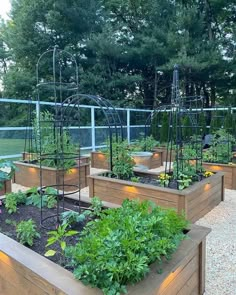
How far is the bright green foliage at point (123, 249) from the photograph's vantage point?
1.20m

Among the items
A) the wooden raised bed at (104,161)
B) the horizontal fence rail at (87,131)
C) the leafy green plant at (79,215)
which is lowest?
the wooden raised bed at (104,161)

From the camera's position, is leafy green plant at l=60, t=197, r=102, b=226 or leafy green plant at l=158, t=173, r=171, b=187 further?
Result: leafy green plant at l=158, t=173, r=171, b=187

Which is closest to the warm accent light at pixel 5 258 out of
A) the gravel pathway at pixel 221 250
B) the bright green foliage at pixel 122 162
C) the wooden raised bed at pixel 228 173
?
the gravel pathway at pixel 221 250

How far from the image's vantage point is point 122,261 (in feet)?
4.00

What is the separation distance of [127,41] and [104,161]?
7.73m

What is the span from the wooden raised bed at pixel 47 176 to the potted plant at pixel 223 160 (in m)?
2.22

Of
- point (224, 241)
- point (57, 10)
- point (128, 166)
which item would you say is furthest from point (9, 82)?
point (224, 241)

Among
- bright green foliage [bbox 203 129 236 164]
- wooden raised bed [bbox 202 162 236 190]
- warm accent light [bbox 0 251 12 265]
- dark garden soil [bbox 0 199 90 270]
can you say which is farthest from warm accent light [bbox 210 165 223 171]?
warm accent light [bbox 0 251 12 265]

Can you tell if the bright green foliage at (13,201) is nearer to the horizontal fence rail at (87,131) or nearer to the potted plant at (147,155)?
the horizontal fence rail at (87,131)

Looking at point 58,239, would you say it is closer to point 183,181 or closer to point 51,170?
point 183,181

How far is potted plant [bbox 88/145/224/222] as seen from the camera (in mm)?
3033

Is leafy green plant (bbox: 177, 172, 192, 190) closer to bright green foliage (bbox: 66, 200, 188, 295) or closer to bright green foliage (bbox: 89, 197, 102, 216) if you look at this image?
bright green foliage (bbox: 89, 197, 102, 216)

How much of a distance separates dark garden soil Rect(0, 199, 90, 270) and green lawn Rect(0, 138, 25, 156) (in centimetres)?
382

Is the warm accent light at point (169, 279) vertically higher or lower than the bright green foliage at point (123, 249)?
lower
